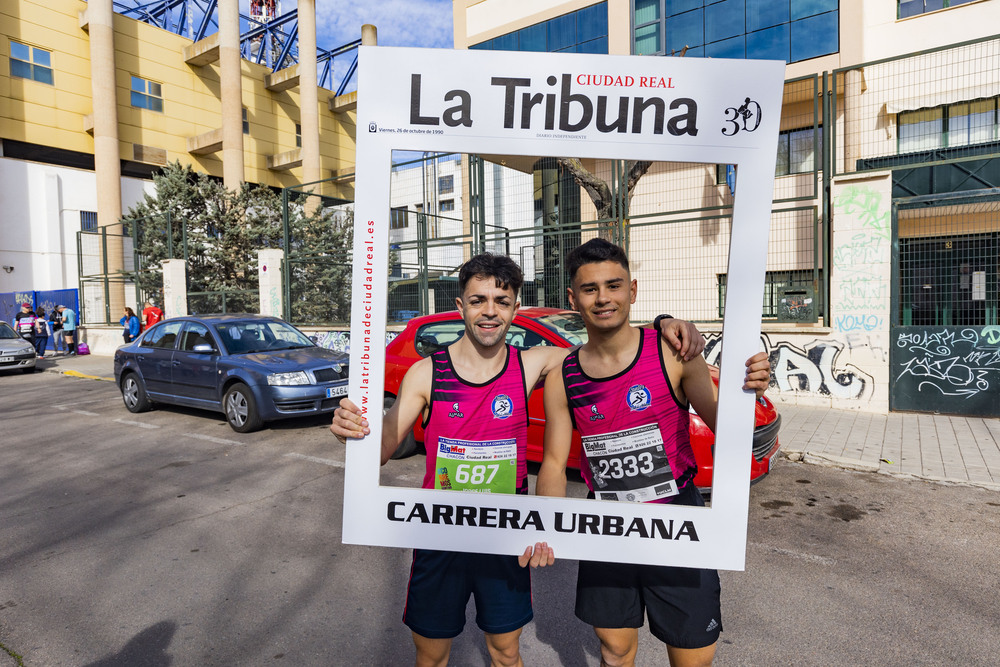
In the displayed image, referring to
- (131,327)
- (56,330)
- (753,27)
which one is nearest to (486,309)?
(753,27)

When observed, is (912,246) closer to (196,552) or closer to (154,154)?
(196,552)

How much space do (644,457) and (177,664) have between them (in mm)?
2433

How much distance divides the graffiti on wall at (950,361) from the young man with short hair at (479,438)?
8104 millimetres

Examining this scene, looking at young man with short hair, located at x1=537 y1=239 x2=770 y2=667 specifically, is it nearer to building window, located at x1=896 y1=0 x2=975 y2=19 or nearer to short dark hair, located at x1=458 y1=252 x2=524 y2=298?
short dark hair, located at x1=458 y1=252 x2=524 y2=298

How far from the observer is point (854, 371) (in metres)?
8.59

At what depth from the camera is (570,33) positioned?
17750mm

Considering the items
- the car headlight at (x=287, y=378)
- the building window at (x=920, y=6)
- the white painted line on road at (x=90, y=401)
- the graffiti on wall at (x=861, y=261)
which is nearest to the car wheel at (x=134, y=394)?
the white painted line on road at (x=90, y=401)

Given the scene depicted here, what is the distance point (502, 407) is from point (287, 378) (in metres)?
6.37

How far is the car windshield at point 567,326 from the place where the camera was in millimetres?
5734

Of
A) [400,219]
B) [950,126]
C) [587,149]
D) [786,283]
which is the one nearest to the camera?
[587,149]

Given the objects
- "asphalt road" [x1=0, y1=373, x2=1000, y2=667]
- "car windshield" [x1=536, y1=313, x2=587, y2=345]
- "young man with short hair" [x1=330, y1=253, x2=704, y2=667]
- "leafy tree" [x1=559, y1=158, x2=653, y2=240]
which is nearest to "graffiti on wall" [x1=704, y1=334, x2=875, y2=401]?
"leafy tree" [x1=559, y1=158, x2=653, y2=240]

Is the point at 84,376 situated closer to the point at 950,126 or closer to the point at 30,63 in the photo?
the point at 30,63

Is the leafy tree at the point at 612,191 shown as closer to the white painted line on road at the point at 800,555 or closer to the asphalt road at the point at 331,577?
the asphalt road at the point at 331,577

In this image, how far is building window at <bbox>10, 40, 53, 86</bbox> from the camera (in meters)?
23.3
